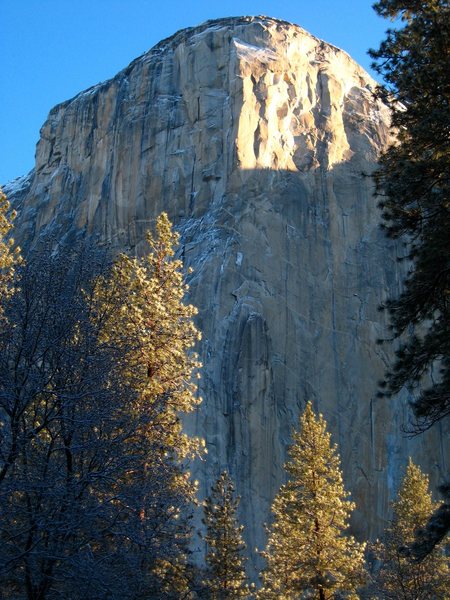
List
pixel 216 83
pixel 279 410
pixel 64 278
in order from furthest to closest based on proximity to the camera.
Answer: pixel 216 83, pixel 279 410, pixel 64 278

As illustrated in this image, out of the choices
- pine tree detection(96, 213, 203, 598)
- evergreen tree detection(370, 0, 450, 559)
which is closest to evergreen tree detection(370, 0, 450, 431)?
evergreen tree detection(370, 0, 450, 559)

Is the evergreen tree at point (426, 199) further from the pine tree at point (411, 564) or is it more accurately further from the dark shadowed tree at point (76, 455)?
the pine tree at point (411, 564)

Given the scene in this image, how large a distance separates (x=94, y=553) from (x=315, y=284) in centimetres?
4347

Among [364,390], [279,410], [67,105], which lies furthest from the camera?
[67,105]

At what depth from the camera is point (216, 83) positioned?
2334 inches

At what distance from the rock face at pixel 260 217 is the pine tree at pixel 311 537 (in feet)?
60.1

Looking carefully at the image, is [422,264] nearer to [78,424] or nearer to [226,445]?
[78,424]

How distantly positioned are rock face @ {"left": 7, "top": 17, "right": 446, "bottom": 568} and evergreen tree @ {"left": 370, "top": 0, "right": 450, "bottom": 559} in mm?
31195

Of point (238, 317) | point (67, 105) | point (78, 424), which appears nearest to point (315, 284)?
point (238, 317)

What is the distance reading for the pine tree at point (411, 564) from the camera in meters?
24.7

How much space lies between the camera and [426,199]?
41.6ft

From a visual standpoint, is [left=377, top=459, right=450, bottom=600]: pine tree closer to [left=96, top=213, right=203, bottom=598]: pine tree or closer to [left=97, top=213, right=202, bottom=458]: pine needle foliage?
[left=96, top=213, right=203, bottom=598]: pine tree

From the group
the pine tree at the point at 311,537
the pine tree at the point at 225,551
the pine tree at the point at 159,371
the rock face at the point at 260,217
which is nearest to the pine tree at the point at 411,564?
the pine tree at the point at 311,537

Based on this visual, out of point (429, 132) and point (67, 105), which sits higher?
point (67, 105)
